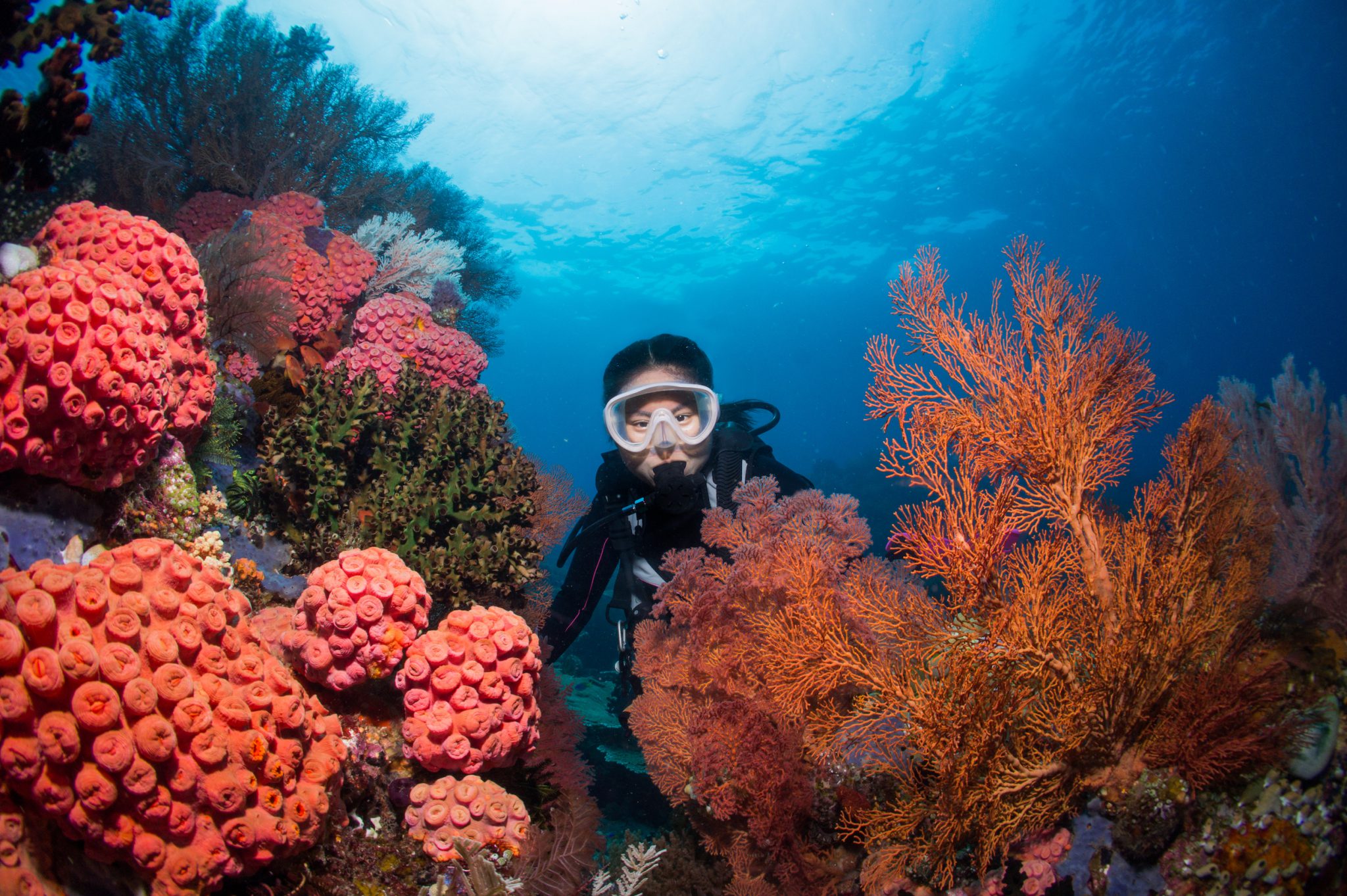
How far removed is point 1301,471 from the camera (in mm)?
4422

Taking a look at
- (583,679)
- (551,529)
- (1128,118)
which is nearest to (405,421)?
(551,529)

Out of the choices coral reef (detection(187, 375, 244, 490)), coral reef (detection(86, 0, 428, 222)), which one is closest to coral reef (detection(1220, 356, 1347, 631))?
coral reef (detection(187, 375, 244, 490))

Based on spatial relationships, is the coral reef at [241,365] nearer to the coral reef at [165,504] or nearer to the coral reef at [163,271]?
the coral reef at [163,271]

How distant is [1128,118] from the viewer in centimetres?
3794

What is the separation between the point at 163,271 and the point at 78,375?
1.22m

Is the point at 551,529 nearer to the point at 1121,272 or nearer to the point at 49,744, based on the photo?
the point at 49,744

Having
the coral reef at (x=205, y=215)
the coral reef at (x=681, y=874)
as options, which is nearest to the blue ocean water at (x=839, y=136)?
the coral reef at (x=681, y=874)

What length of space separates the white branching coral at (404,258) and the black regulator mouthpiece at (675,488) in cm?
412

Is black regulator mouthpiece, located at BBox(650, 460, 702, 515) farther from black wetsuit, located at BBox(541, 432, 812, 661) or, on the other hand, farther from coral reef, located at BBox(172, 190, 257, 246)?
coral reef, located at BBox(172, 190, 257, 246)

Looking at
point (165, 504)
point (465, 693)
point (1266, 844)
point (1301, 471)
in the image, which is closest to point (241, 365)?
point (165, 504)

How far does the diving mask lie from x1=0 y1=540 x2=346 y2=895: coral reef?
9.57 feet

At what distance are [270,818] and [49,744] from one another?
2.15 feet

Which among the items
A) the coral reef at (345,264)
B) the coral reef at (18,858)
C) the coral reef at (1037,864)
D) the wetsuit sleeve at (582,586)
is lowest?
the coral reef at (18,858)

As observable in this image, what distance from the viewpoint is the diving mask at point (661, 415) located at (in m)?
4.50
